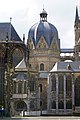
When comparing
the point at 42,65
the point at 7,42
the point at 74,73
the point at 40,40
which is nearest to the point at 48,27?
the point at 40,40

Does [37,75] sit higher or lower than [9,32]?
lower

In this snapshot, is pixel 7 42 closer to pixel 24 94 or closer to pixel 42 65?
pixel 24 94

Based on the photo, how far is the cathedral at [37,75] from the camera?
6931 cm

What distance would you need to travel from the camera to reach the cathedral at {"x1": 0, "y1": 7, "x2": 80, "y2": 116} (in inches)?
2729

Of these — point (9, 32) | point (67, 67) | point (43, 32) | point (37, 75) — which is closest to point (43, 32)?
point (43, 32)

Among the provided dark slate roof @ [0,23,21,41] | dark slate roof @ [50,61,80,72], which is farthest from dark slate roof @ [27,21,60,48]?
dark slate roof @ [0,23,21,41]

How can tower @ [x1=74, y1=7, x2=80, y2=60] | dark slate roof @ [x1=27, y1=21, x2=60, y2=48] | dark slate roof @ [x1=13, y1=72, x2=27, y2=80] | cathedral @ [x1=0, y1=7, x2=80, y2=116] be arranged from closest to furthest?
cathedral @ [x1=0, y1=7, x2=80, y2=116], dark slate roof @ [x1=13, y1=72, x2=27, y2=80], dark slate roof @ [x1=27, y1=21, x2=60, y2=48], tower @ [x1=74, y1=7, x2=80, y2=60]

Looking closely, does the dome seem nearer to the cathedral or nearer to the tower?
the cathedral

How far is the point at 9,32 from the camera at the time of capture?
80812 millimetres

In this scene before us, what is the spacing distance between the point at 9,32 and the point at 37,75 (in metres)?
11.4

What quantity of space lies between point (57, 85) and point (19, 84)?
37.2ft

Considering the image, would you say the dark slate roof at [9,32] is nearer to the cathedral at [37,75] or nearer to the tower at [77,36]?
the cathedral at [37,75]

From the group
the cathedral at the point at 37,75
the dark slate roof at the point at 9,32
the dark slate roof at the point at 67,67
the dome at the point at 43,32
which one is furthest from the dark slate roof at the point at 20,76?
the dome at the point at 43,32

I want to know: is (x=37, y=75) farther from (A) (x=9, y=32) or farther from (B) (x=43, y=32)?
(B) (x=43, y=32)
